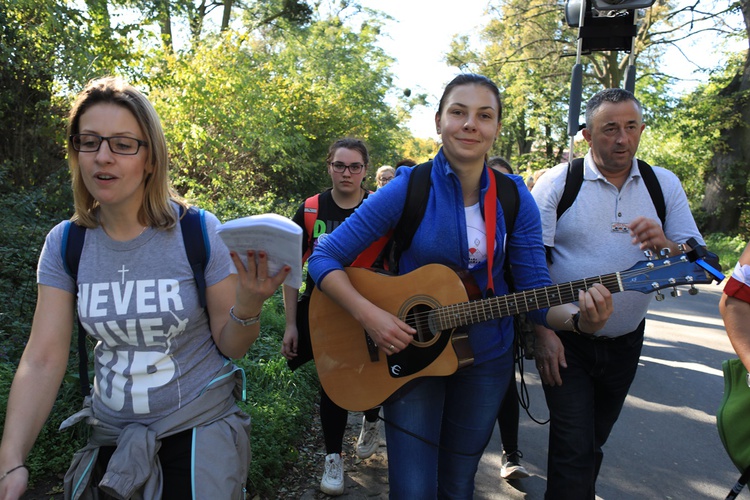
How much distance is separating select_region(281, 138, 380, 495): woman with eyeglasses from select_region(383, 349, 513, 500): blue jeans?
1110mm

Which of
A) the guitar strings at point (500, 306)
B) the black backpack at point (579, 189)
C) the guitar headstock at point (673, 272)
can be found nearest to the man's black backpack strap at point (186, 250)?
the guitar strings at point (500, 306)

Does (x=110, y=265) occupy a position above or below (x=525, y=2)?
below

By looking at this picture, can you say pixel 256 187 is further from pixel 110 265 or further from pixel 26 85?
pixel 110 265

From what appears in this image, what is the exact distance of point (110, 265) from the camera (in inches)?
73.6

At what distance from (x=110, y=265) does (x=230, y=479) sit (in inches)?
32.3

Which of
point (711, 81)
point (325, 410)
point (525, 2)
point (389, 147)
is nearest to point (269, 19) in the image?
point (389, 147)

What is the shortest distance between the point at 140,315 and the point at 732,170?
20453 mm

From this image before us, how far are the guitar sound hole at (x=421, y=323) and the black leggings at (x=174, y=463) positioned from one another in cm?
99

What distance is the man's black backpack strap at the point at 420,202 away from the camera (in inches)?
90.0

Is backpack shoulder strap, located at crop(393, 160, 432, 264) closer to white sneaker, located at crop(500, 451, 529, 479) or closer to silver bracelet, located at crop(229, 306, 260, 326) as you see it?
silver bracelet, located at crop(229, 306, 260, 326)

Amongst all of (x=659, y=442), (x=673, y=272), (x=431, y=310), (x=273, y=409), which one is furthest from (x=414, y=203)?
(x=659, y=442)

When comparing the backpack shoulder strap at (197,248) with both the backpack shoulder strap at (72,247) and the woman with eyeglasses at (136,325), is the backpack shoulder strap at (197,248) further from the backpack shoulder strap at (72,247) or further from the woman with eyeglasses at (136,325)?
the backpack shoulder strap at (72,247)

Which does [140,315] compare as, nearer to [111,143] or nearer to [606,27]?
[111,143]

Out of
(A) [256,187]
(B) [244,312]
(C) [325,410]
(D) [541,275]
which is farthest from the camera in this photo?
(A) [256,187]
